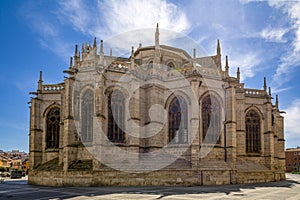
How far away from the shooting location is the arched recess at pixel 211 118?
82.0 feet

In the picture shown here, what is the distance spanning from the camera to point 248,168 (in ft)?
85.5

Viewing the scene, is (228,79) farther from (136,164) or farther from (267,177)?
(136,164)

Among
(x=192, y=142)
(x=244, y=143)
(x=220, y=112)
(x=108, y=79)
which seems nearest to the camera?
(x=192, y=142)

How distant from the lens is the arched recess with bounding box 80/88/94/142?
23.4 m

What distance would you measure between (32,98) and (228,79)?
19587 millimetres

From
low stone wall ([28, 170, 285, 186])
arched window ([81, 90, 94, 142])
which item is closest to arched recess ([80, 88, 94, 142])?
arched window ([81, 90, 94, 142])

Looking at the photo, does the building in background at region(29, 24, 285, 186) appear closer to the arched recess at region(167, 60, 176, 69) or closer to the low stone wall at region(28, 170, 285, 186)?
the low stone wall at region(28, 170, 285, 186)

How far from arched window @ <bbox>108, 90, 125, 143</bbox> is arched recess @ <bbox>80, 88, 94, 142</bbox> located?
1515 mm

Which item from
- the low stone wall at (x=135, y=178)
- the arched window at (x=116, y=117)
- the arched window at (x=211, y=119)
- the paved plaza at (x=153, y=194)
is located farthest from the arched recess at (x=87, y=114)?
the arched window at (x=211, y=119)

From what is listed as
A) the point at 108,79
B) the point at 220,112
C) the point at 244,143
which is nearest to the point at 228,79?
the point at 220,112

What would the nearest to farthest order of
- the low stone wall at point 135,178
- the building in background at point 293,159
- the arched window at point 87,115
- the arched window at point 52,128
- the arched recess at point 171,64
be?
the low stone wall at point 135,178, the arched window at point 87,115, the arched window at point 52,128, the arched recess at point 171,64, the building in background at point 293,159

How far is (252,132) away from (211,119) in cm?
675

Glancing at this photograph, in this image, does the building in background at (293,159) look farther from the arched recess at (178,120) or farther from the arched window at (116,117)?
the arched window at (116,117)

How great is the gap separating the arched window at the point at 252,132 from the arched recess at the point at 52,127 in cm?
1955
